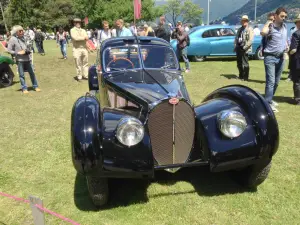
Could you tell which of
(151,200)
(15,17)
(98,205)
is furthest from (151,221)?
(15,17)

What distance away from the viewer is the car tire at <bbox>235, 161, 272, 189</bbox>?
3178 millimetres

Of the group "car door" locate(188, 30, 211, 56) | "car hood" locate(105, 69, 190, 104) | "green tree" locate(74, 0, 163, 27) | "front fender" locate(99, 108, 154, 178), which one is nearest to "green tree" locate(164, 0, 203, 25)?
"green tree" locate(74, 0, 163, 27)

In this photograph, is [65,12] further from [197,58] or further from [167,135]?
[167,135]

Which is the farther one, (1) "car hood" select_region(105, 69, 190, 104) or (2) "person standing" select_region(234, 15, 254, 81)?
(2) "person standing" select_region(234, 15, 254, 81)

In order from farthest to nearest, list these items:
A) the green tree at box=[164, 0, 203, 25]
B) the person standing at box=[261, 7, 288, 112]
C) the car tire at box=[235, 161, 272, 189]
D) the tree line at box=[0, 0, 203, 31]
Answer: the green tree at box=[164, 0, 203, 25]
the tree line at box=[0, 0, 203, 31]
the person standing at box=[261, 7, 288, 112]
the car tire at box=[235, 161, 272, 189]

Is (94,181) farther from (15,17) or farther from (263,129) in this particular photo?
(15,17)

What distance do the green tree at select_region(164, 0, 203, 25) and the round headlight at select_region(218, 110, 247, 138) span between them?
76.3m

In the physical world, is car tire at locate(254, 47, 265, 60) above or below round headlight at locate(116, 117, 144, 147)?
below

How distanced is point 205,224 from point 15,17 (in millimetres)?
59208

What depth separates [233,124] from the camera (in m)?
3.01

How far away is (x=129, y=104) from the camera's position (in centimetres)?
351

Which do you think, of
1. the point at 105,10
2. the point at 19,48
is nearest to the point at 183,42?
the point at 19,48

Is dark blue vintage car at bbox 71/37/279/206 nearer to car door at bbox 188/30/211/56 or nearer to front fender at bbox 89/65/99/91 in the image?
front fender at bbox 89/65/99/91

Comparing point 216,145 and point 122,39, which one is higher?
point 122,39
